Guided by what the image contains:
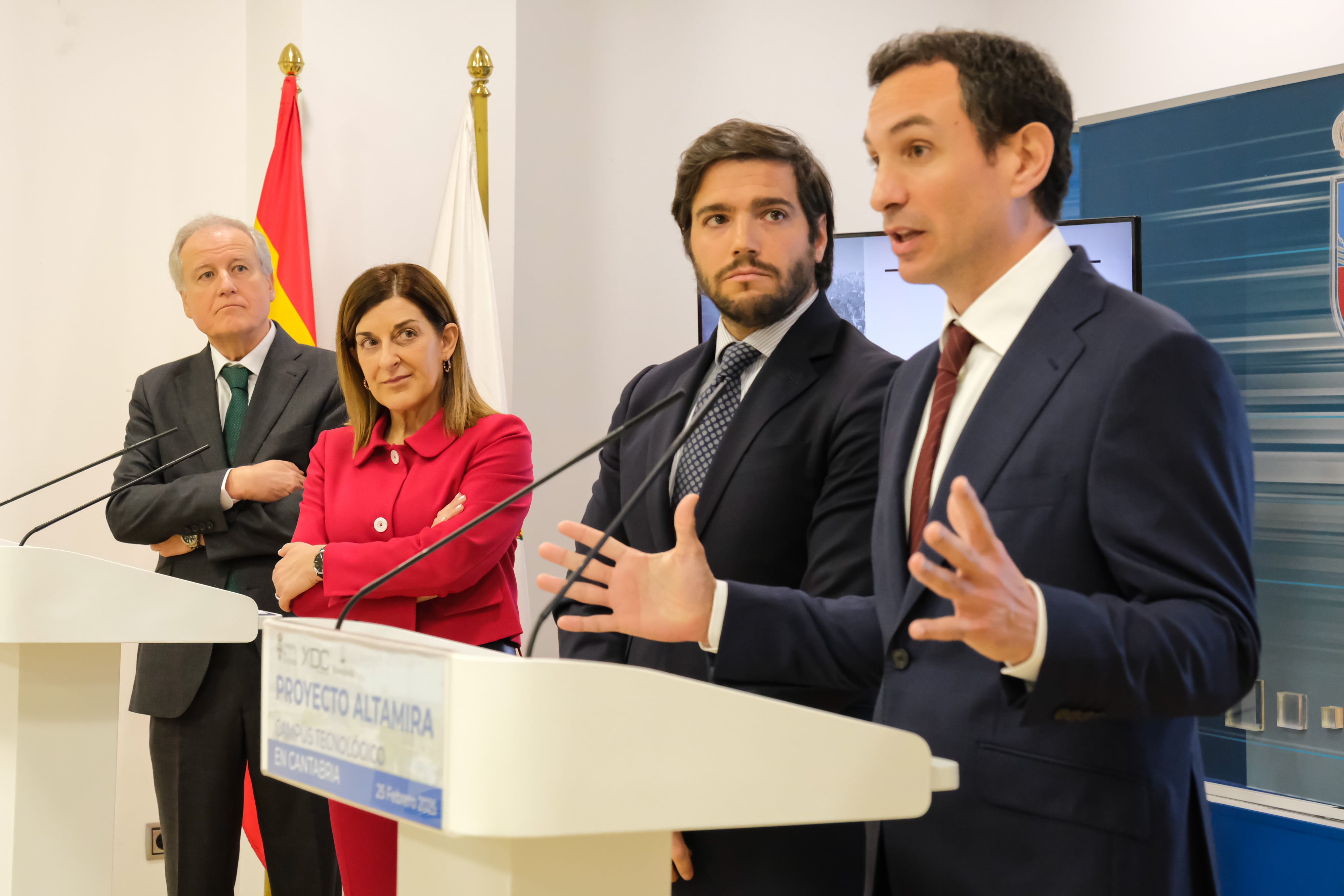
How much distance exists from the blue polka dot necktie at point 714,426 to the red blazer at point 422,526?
553 millimetres

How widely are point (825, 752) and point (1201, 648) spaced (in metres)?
0.39

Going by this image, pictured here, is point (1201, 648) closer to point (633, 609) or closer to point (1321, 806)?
point (633, 609)

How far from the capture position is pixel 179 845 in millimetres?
2801

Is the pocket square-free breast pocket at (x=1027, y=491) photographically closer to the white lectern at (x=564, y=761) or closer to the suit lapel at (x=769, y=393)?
the white lectern at (x=564, y=761)

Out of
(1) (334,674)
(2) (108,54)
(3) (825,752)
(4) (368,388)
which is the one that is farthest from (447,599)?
(2) (108,54)

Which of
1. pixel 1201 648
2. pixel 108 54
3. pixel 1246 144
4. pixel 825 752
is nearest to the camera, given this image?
pixel 825 752

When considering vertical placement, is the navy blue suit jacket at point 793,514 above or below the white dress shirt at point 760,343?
below

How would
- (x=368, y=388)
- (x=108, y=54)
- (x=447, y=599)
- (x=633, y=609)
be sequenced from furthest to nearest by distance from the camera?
(x=108, y=54) → (x=368, y=388) → (x=447, y=599) → (x=633, y=609)

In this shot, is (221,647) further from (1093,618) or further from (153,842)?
(1093,618)

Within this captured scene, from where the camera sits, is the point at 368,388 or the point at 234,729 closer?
the point at 368,388

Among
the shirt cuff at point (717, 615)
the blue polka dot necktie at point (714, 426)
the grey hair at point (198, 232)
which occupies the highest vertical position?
the grey hair at point (198, 232)

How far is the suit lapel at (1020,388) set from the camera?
1239mm

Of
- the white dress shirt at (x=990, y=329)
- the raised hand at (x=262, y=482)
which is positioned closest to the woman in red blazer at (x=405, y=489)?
the raised hand at (x=262, y=482)

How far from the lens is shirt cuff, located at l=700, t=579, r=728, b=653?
1.38 meters
